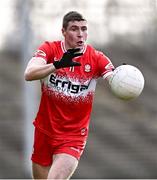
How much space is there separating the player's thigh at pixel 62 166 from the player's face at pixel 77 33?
1119 mm

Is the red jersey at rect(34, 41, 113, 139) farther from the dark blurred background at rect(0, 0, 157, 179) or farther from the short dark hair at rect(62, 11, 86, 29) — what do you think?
the dark blurred background at rect(0, 0, 157, 179)

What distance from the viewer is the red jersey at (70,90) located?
876 centimetres

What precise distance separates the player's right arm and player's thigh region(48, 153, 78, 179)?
867 mm

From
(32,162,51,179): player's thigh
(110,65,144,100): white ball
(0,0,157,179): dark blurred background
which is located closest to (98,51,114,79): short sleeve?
(110,65,144,100): white ball

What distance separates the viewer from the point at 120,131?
20266 mm

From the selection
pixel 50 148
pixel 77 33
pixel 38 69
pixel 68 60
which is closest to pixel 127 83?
pixel 68 60

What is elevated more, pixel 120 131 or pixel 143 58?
pixel 143 58

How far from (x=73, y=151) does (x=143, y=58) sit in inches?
480

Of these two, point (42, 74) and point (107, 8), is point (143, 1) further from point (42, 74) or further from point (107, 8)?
point (42, 74)

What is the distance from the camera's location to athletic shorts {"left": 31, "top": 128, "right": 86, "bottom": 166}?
8727 mm

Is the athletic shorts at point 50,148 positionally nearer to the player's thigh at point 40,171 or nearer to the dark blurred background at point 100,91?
the player's thigh at point 40,171

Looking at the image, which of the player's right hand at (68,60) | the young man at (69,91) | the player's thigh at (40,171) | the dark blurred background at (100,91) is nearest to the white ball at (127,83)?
the young man at (69,91)

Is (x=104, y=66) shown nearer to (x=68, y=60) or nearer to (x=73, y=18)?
(x=73, y=18)

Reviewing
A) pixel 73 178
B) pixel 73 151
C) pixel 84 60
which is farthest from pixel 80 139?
pixel 73 178
